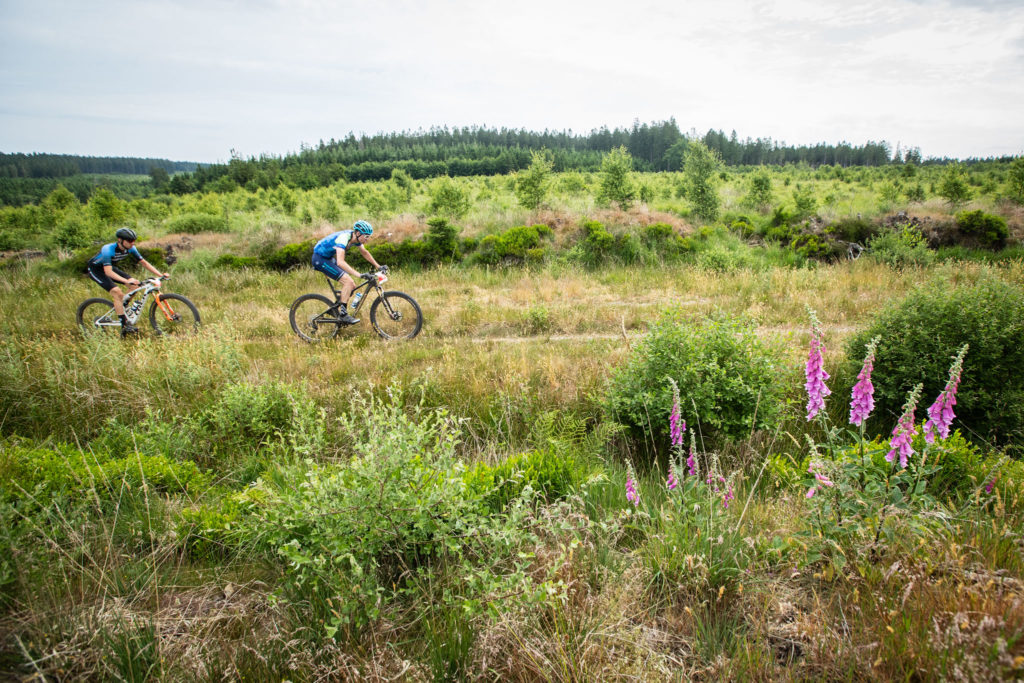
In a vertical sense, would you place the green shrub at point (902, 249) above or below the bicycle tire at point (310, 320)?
above

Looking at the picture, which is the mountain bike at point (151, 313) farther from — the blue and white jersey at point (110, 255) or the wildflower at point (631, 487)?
the wildflower at point (631, 487)

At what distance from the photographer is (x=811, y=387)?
2.37 m

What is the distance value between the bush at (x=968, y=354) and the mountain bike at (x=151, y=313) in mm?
11028

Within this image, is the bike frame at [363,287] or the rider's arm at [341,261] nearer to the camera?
the rider's arm at [341,261]

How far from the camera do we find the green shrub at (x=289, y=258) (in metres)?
16.5

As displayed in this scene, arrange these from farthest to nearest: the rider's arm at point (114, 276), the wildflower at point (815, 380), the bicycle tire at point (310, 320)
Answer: the bicycle tire at point (310, 320) → the rider's arm at point (114, 276) → the wildflower at point (815, 380)

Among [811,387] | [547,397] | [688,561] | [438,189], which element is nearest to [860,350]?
[547,397]

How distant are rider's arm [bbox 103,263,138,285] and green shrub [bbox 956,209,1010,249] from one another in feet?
78.1

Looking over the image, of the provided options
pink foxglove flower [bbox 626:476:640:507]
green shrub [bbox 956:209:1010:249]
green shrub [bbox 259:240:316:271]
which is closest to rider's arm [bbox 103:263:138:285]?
green shrub [bbox 259:240:316:271]

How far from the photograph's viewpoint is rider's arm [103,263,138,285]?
876 centimetres

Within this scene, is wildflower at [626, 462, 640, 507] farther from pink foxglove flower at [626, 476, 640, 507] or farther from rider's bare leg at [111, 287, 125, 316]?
rider's bare leg at [111, 287, 125, 316]

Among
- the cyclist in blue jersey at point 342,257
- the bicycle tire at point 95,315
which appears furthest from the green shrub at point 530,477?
the bicycle tire at point 95,315

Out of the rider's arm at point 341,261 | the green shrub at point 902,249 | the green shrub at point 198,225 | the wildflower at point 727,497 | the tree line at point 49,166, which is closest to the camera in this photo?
the wildflower at point 727,497

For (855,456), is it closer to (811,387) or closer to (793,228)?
(811,387)
